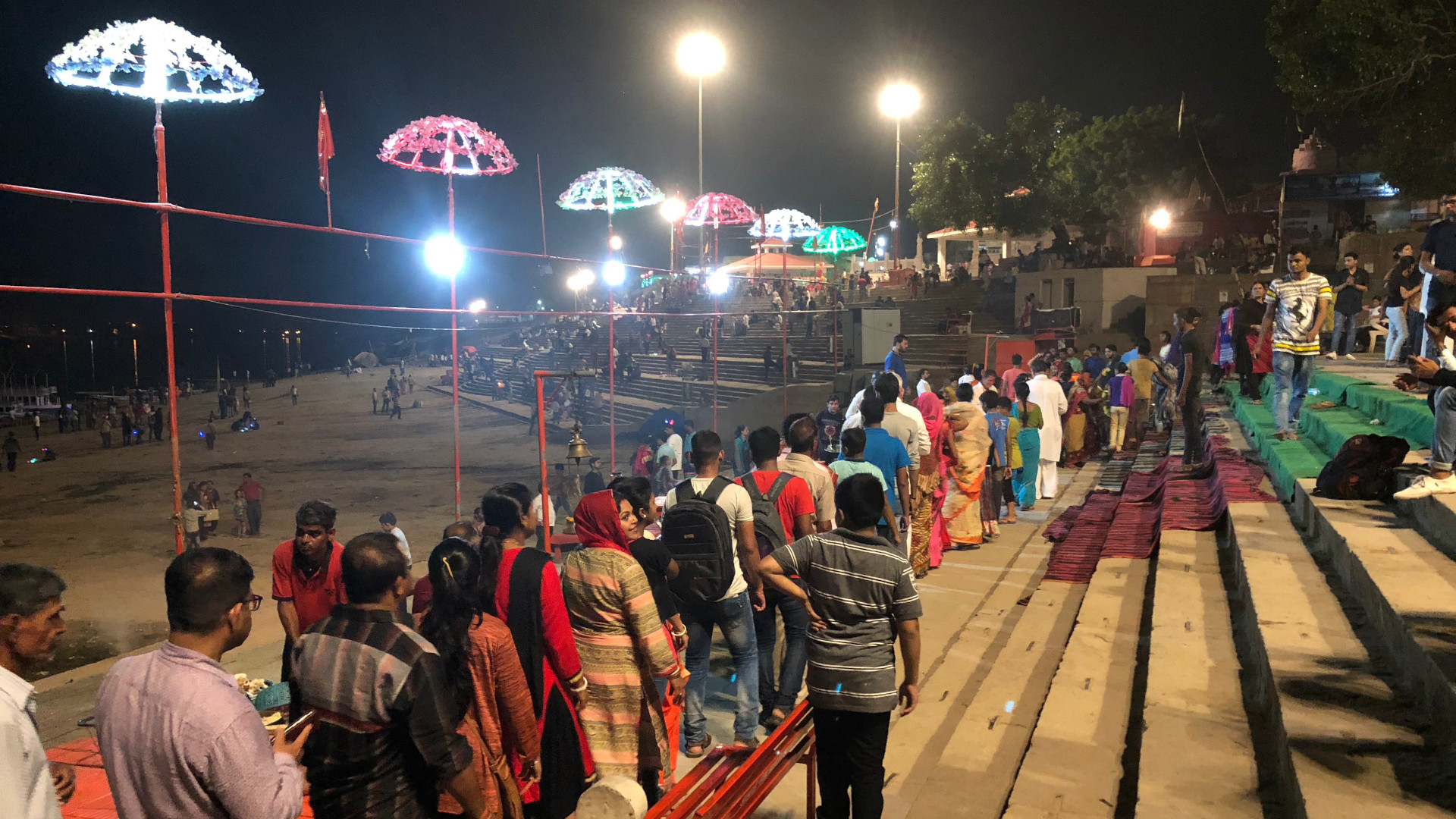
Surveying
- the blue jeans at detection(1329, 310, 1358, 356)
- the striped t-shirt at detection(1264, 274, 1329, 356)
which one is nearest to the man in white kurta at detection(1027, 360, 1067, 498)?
the striped t-shirt at detection(1264, 274, 1329, 356)

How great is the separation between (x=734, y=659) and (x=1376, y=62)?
13336 mm

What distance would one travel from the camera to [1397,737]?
300cm

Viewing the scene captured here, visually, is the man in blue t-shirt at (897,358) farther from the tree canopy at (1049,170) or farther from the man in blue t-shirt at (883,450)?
the tree canopy at (1049,170)

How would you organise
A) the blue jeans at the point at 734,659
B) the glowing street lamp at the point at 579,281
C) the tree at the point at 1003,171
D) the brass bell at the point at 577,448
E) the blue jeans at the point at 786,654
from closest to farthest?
1. the blue jeans at the point at 734,659
2. the blue jeans at the point at 786,654
3. the brass bell at the point at 577,448
4. the tree at the point at 1003,171
5. the glowing street lamp at the point at 579,281

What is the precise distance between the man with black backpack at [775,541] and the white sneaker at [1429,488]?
3.35 meters

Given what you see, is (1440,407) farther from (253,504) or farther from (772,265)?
(772,265)

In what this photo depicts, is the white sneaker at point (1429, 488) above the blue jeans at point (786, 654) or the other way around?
above

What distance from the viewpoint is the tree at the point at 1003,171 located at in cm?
3688

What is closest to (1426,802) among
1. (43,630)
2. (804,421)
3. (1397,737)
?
(1397,737)

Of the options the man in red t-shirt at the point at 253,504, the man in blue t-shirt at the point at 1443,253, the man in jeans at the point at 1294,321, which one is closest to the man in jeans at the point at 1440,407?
the man in jeans at the point at 1294,321

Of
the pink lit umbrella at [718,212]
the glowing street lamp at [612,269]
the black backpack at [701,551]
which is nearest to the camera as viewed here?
the black backpack at [701,551]

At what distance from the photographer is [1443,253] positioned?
25.0 feet

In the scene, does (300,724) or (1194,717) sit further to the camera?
(1194,717)

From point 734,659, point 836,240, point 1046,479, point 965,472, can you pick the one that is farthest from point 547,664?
point 836,240
